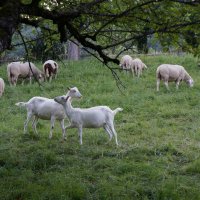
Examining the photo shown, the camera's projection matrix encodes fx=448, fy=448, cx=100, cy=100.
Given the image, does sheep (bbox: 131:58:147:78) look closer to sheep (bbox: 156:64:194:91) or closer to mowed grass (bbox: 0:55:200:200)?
sheep (bbox: 156:64:194:91)

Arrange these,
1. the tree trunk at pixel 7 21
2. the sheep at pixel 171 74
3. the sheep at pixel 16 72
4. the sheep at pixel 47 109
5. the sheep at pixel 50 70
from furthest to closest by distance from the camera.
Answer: the sheep at pixel 50 70
the sheep at pixel 16 72
the sheep at pixel 171 74
the sheep at pixel 47 109
the tree trunk at pixel 7 21

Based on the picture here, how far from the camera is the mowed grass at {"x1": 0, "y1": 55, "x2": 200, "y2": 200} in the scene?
6824mm

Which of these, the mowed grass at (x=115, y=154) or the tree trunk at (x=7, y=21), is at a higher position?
the tree trunk at (x=7, y=21)

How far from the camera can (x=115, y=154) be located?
30.0 ft

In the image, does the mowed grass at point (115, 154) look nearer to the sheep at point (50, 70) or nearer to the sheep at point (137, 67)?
the sheep at point (50, 70)

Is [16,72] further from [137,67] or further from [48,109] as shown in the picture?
[48,109]

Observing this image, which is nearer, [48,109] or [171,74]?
[48,109]

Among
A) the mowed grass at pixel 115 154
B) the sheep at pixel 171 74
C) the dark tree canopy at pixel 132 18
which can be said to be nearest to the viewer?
the dark tree canopy at pixel 132 18

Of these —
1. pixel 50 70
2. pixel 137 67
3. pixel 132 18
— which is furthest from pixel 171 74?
pixel 132 18

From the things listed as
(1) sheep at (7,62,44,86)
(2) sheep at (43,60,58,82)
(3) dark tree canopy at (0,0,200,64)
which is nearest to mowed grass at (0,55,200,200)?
(3) dark tree canopy at (0,0,200,64)

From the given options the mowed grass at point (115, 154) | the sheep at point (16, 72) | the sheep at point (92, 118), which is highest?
the sheep at point (16, 72)

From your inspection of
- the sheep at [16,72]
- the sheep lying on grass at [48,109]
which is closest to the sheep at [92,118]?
the sheep lying on grass at [48,109]

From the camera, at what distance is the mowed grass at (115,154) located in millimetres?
6824

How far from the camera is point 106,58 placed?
7.14 m
